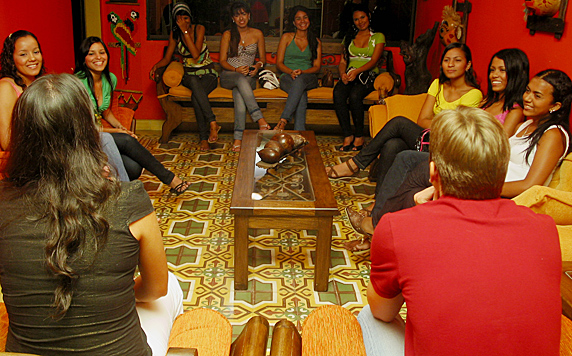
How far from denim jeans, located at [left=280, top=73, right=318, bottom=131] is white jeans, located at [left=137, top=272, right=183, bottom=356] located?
3740 millimetres

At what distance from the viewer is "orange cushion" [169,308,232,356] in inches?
54.6

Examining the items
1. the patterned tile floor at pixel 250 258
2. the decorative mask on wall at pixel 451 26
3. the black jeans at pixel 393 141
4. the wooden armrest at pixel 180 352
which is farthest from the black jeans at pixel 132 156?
the decorative mask on wall at pixel 451 26

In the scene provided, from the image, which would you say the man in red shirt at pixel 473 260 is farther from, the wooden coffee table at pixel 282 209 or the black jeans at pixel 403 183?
the black jeans at pixel 403 183

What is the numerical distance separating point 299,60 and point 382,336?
4.43 m

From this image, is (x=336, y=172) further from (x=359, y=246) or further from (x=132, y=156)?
(x=132, y=156)

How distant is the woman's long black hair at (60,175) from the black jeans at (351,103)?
4.21m

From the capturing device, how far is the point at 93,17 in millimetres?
5613

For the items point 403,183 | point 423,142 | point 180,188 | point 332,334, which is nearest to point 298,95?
point 180,188

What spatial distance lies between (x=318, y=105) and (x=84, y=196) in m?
4.55

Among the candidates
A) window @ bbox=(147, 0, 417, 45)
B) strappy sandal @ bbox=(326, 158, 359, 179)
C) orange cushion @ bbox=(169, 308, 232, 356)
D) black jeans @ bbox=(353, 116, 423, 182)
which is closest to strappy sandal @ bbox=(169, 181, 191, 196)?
strappy sandal @ bbox=(326, 158, 359, 179)

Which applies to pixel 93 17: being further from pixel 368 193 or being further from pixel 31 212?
pixel 31 212

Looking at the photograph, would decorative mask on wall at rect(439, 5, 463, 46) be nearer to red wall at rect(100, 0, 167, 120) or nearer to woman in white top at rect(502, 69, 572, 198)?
woman in white top at rect(502, 69, 572, 198)

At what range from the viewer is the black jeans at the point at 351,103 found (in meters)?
5.27

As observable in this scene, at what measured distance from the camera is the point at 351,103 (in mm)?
5289
